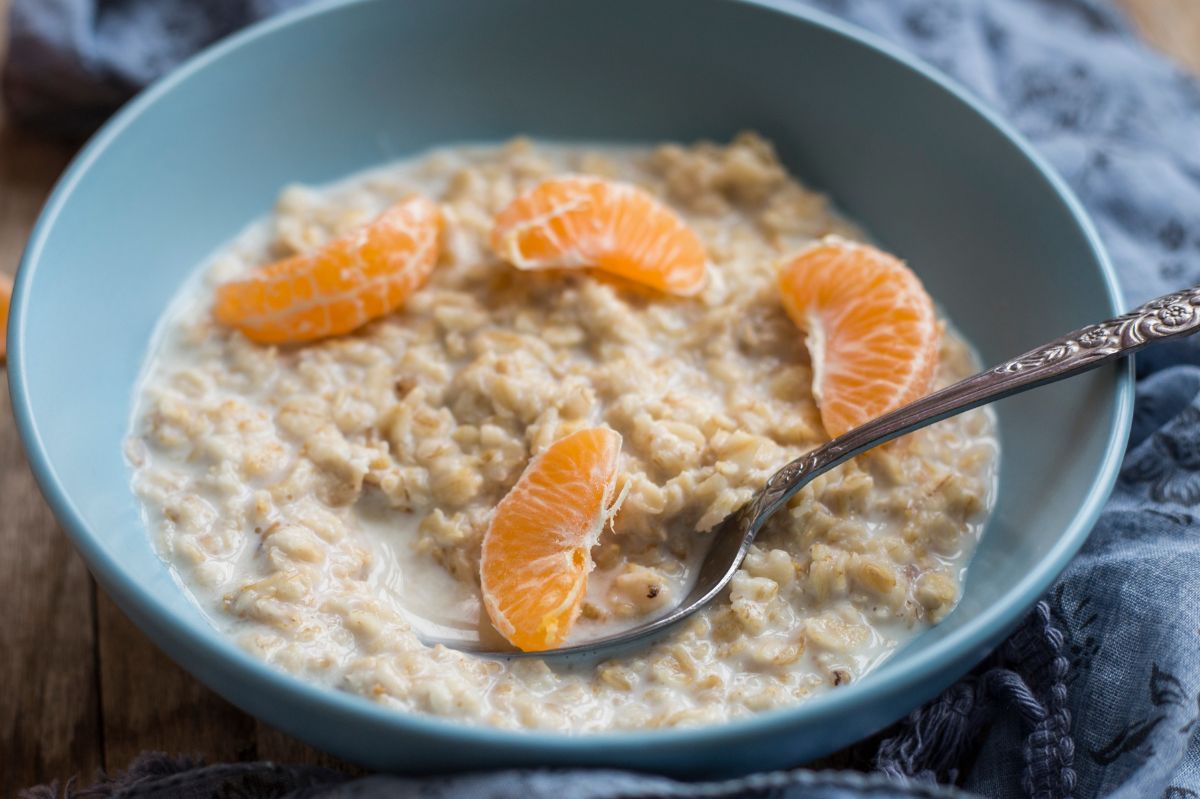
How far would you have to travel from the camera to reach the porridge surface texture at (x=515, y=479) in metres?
1.67

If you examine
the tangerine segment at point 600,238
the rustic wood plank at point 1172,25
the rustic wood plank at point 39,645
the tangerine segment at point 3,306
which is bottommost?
the rustic wood plank at point 39,645

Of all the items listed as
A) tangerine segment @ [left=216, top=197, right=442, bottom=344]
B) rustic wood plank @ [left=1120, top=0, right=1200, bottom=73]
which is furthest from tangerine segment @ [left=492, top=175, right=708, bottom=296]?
rustic wood plank @ [left=1120, top=0, right=1200, bottom=73]

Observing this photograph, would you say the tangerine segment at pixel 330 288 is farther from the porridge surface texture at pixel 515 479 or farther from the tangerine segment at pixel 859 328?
the tangerine segment at pixel 859 328

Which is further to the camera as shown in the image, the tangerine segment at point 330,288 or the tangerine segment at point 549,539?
the tangerine segment at point 330,288

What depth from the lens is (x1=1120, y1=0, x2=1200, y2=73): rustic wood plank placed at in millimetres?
2961

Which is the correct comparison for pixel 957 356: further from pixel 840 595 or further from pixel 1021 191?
pixel 840 595

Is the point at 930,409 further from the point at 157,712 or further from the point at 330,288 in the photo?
the point at 157,712

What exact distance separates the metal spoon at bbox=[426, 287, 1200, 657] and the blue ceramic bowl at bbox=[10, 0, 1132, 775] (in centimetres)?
8

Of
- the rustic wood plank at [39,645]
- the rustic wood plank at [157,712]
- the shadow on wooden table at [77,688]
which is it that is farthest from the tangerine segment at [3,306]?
the rustic wood plank at [157,712]

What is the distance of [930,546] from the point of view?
1845 mm

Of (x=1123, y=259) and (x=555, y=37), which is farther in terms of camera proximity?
(x=555, y=37)

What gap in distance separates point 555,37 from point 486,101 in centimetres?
19

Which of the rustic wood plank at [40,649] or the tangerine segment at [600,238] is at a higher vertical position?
the tangerine segment at [600,238]

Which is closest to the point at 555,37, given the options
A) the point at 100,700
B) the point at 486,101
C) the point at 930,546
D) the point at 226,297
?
the point at 486,101
